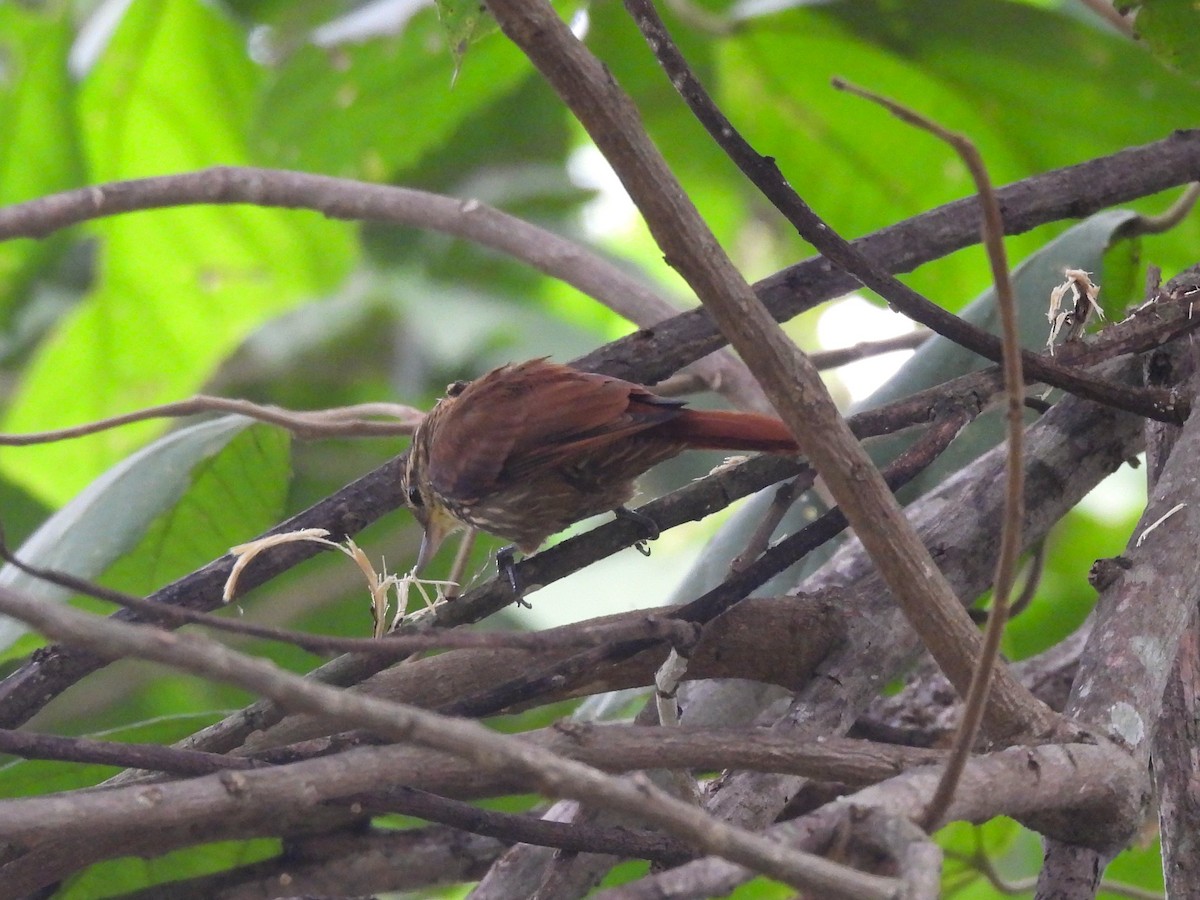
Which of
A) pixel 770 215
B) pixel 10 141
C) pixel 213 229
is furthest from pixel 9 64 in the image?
pixel 770 215

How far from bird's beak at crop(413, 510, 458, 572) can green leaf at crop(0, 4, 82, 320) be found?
2.40 m

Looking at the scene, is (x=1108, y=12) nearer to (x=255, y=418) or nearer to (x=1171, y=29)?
(x=1171, y=29)

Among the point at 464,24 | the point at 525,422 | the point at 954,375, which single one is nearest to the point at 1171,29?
the point at 954,375

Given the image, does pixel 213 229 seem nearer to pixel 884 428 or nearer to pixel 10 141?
pixel 10 141

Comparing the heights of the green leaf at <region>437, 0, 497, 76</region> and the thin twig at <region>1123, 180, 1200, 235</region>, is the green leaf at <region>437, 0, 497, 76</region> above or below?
above

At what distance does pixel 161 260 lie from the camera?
212 inches

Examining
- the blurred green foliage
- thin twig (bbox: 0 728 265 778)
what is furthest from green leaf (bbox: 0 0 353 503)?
thin twig (bbox: 0 728 265 778)

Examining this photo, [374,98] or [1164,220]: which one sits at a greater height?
[374,98]

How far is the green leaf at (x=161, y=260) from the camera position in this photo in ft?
16.2

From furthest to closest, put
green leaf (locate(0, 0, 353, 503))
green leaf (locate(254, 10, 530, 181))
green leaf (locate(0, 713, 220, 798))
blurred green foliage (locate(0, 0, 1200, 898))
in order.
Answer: green leaf (locate(0, 0, 353, 503)), green leaf (locate(254, 10, 530, 181)), blurred green foliage (locate(0, 0, 1200, 898)), green leaf (locate(0, 713, 220, 798))

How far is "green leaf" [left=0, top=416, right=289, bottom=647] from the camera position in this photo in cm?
245

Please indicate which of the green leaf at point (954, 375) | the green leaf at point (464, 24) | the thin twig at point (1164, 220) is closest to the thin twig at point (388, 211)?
the green leaf at point (954, 375)

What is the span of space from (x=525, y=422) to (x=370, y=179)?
7.03 feet

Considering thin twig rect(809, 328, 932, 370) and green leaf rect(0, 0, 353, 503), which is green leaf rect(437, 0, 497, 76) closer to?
thin twig rect(809, 328, 932, 370)
